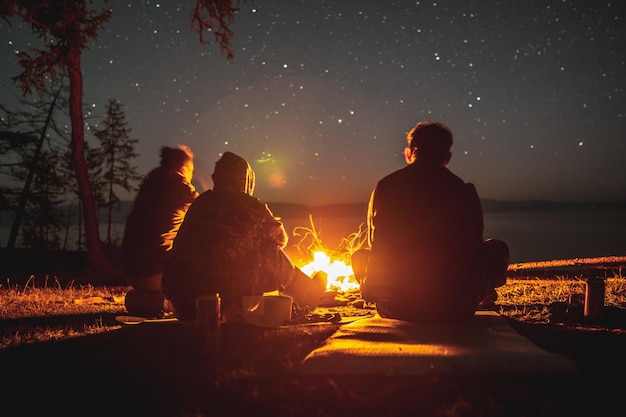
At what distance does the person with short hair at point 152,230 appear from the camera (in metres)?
6.22

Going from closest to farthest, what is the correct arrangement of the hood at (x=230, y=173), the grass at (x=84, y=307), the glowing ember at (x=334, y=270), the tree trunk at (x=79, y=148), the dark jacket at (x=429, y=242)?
the dark jacket at (x=429, y=242) → the hood at (x=230, y=173) → the grass at (x=84, y=307) → the glowing ember at (x=334, y=270) → the tree trunk at (x=79, y=148)

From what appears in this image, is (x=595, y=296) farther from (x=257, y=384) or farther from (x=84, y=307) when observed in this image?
(x=84, y=307)

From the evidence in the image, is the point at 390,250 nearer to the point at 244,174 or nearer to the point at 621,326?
the point at 244,174

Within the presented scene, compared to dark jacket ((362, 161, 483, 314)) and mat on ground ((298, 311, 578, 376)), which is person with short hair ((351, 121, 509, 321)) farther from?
mat on ground ((298, 311, 578, 376))

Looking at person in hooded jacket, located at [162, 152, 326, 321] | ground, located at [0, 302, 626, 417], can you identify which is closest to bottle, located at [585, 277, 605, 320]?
ground, located at [0, 302, 626, 417]

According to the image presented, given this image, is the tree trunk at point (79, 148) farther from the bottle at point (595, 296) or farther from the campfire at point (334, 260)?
the bottle at point (595, 296)

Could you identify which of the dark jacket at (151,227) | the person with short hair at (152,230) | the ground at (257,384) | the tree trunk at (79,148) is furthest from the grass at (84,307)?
the tree trunk at (79,148)

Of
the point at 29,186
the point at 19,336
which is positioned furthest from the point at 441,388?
the point at 29,186

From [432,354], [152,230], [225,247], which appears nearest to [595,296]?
[432,354]

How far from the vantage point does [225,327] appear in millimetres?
4781

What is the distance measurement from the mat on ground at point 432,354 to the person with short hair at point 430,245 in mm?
399

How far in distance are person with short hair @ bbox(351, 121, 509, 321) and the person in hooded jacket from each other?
1147 millimetres

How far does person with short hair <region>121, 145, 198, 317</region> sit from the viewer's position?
6219 millimetres

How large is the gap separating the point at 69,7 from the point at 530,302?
12071 millimetres
